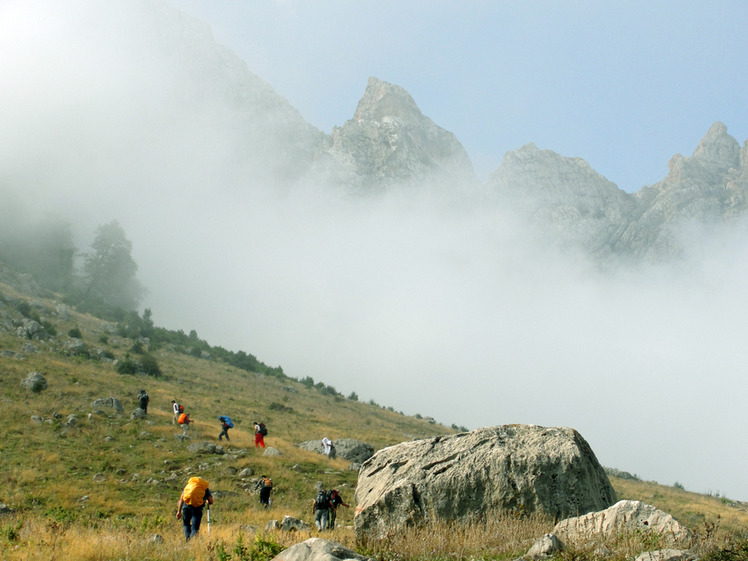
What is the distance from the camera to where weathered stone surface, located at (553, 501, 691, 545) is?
7.61 m

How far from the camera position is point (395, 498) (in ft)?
34.1

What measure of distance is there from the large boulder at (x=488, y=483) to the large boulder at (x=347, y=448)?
17.7 m

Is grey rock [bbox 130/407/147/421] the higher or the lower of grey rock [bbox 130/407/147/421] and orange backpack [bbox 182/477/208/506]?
the lower

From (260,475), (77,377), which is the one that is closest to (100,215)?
(77,377)

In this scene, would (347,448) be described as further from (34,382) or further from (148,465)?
(34,382)

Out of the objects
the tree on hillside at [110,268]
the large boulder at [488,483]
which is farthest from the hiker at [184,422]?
the tree on hillside at [110,268]

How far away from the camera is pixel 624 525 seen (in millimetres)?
7996

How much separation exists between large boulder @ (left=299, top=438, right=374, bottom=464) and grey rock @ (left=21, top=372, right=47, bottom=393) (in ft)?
46.3

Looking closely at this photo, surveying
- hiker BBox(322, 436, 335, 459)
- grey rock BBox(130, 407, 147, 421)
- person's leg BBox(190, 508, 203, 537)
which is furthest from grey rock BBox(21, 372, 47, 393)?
person's leg BBox(190, 508, 203, 537)

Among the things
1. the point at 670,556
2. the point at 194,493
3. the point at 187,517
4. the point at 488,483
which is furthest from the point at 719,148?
the point at 187,517

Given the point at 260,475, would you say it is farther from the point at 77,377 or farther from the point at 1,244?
the point at 1,244

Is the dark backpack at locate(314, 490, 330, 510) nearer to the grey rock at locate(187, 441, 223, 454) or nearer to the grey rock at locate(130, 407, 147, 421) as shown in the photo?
the grey rock at locate(187, 441, 223, 454)

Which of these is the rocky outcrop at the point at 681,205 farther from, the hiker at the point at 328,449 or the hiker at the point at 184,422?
the hiker at the point at 184,422

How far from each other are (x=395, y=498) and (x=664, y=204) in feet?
565
